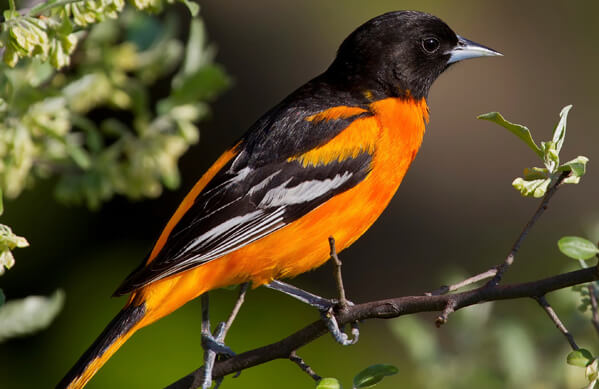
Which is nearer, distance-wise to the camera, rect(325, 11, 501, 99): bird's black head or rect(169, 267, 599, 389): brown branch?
rect(169, 267, 599, 389): brown branch

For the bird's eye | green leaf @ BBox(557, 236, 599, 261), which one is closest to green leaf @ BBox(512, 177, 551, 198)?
green leaf @ BBox(557, 236, 599, 261)

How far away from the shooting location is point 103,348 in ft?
8.37

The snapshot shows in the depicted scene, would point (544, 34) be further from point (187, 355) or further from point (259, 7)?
point (187, 355)

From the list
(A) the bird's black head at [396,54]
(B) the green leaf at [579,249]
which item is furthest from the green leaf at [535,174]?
(A) the bird's black head at [396,54]

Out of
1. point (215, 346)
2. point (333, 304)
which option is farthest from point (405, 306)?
point (215, 346)

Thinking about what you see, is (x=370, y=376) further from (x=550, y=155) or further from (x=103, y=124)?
(x=103, y=124)

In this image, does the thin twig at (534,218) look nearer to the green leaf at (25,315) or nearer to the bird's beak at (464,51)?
the green leaf at (25,315)

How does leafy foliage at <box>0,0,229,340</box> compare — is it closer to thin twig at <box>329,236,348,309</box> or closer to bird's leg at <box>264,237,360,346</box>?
bird's leg at <box>264,237,360,346</box>

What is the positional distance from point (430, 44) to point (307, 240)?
1080 mm

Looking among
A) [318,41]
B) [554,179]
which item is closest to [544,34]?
[318,41]

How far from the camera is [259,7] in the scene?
6.91 metres

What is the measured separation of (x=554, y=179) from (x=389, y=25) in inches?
70.4

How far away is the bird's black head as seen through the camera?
333 centimetres

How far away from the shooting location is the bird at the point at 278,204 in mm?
2697
